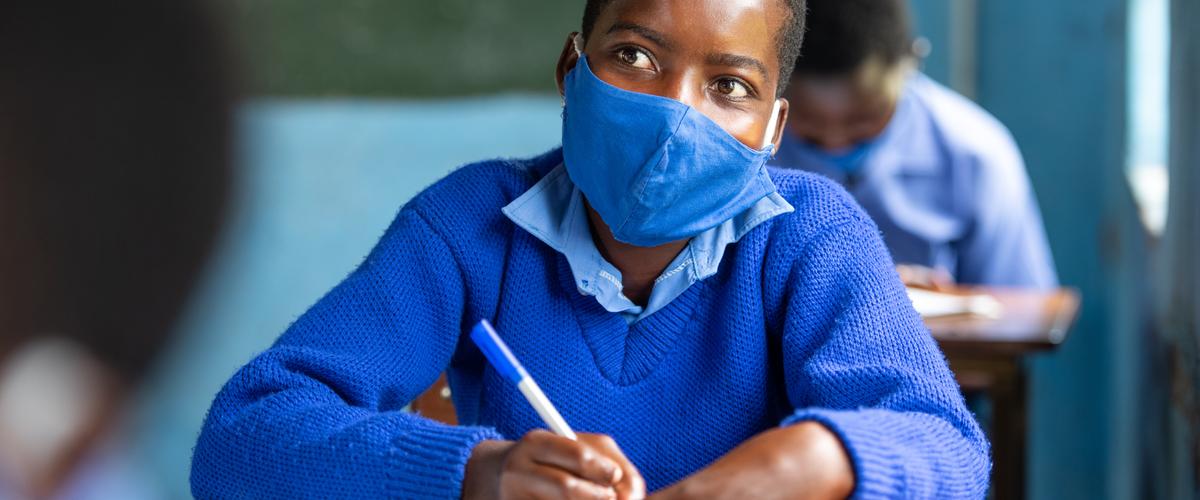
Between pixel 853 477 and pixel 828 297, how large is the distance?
0.26 metres

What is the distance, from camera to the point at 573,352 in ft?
4.29

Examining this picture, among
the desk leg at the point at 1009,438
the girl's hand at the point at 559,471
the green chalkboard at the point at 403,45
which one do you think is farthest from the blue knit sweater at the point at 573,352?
the green chalkboard at the point at 403,45

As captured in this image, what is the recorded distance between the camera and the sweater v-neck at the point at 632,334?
4.27 feet

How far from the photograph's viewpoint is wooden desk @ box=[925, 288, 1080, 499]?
2.64 metres

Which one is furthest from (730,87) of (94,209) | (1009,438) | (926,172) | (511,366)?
(926,172)

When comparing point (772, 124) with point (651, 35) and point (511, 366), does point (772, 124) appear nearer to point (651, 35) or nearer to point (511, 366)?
point (651, 35)

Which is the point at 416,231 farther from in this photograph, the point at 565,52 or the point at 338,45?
the point at 338,45

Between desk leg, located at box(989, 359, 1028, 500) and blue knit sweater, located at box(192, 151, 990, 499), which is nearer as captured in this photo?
blue knit sweater, located at box(192, 151, 990, 499)

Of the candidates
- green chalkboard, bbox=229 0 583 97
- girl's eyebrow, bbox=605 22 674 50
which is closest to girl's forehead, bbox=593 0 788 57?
girl's eyebrow, bbox=605 22 674 50

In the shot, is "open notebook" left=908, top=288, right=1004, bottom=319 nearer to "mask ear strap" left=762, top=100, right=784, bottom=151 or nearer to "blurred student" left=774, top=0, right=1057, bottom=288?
"blurred student" left=774, top=0, right=1057, bottom=288

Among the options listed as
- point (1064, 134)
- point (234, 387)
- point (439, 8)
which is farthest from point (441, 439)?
point (1064, 134)

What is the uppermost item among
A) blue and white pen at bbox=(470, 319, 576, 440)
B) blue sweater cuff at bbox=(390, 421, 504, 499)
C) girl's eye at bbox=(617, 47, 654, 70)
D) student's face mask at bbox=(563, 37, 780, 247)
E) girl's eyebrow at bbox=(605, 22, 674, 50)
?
girl's eyebrow at bbox=(605, 22, 674, 50)

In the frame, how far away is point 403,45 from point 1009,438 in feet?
6.26

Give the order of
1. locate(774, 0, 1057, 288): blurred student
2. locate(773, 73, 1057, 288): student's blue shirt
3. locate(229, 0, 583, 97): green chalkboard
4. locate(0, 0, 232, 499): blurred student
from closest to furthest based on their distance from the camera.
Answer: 1. locate(0, 0, 232, 499): blurred student
2. locate(774, 0, 1057, 288): blurred student
3. locate(773, 73, 1057, 288): student's blue shirt
4. locate(229, 0, 583, 97): green chalkboard
